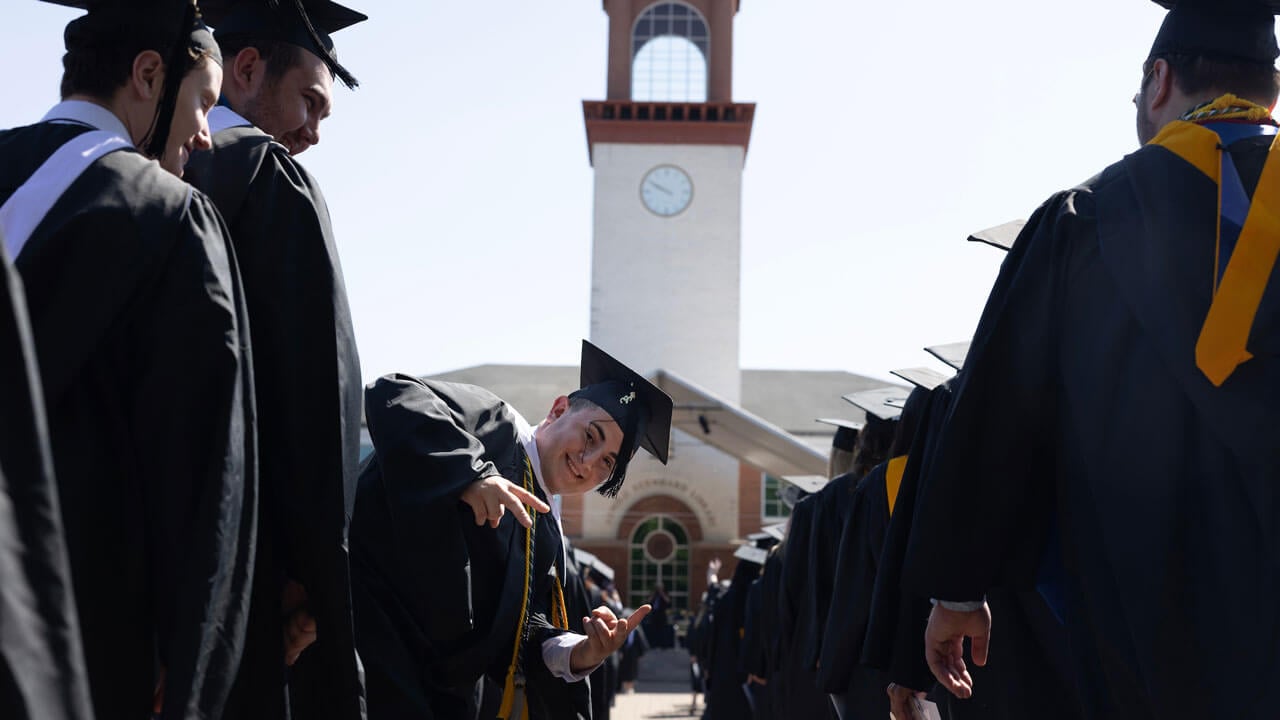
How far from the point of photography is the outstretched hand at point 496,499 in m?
3.00

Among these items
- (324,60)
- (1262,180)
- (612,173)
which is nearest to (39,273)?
(324,60)

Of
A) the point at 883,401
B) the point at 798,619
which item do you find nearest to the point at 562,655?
the point at 883,401

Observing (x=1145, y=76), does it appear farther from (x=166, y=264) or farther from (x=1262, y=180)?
(x=166, y=264)

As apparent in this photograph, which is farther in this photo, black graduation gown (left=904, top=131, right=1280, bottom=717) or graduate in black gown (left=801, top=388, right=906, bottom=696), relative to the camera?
graduate in black gown (left=801, top=388, right=906, bottom=696)

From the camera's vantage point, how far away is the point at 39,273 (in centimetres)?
187

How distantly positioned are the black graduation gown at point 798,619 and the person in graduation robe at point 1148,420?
12.0 feet

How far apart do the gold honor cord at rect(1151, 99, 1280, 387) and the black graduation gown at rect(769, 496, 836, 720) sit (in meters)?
4.03

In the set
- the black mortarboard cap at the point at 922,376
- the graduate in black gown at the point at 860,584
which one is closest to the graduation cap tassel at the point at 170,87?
the graduate in black gown at the point at 860,584

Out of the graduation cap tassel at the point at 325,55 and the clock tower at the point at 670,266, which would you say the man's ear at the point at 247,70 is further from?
the clock tower at the point at 670,266

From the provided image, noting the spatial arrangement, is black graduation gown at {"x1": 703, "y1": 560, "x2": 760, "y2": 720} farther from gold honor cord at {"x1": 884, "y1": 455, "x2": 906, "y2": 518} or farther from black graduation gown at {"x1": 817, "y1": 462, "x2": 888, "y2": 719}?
gold honor cord at {"x1": 884, "y1": 455, "x2": 906, "y2": 518}

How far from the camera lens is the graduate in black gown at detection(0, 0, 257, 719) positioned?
1878mm

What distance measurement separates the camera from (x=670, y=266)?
3488 cm

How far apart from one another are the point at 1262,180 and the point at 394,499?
2079mm

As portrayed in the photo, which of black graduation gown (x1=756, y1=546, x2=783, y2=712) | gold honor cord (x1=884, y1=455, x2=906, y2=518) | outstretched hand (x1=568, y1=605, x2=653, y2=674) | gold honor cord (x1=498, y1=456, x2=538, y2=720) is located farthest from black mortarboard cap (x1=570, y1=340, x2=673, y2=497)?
black graduation gown (x1=756, y1=546, x2=783, y2=712)
